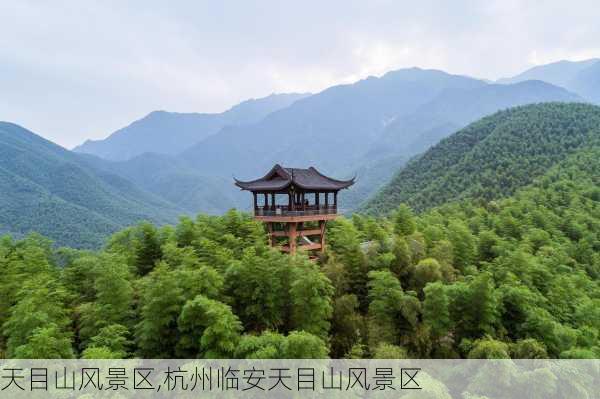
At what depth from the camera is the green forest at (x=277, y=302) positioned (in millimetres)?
9672

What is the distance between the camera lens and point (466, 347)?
453 inches

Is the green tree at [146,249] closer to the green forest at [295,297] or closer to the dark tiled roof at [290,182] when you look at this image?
the green forest at [295,297]

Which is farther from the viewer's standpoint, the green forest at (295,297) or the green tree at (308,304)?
the green tree at (308,304)

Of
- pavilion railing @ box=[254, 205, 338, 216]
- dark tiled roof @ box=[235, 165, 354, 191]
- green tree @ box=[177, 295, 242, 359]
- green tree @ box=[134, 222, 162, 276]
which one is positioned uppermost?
dark tiled roof @ box=[235, 165, 354, 191]

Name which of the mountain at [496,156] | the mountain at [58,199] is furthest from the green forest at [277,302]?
the mountain at [58,199]

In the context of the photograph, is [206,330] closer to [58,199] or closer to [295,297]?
[295,297]

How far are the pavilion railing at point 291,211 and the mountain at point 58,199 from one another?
65.4 m

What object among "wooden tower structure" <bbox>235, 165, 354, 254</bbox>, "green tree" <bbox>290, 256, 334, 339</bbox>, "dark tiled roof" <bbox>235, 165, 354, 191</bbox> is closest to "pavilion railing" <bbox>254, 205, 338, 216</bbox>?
"wooden tower structure" <bbox>235, 165, 354, 254</bbox>

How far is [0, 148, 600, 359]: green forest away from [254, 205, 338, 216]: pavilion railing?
745mm

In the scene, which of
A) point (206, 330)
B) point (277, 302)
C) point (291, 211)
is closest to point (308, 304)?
point (277, 302)

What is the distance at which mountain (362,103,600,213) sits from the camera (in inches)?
1978

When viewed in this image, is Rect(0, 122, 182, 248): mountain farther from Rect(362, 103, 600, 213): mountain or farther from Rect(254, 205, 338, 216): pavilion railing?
Rect(254, 205, 338, 216): pavilion railing

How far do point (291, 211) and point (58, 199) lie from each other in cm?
9582

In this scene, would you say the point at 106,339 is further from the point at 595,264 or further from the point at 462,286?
the point at 595,264
